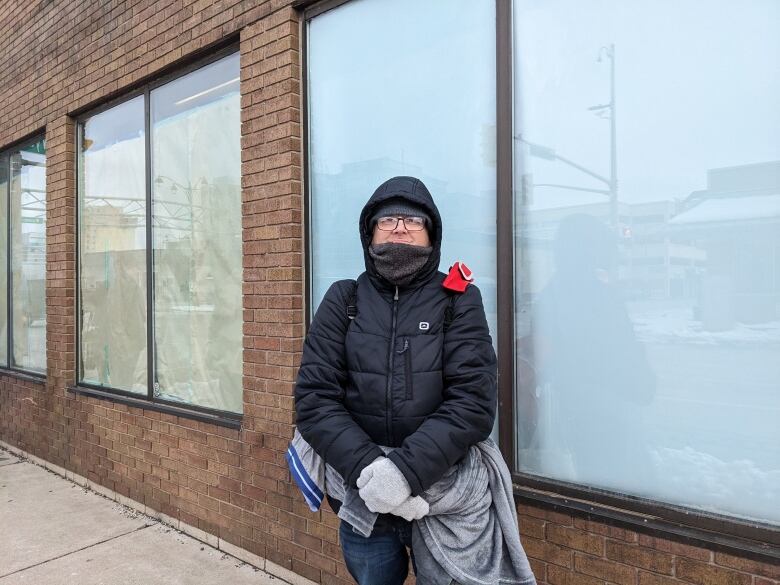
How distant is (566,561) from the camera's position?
246 cm

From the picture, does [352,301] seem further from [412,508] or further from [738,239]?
[738,239]

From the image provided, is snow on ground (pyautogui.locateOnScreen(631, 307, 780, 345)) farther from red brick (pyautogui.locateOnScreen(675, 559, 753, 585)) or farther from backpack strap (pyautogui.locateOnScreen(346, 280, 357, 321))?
backpack strap (pyautogui.locateOnScreen(346, 280, 357, 321))

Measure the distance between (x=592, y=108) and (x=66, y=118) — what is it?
458cm

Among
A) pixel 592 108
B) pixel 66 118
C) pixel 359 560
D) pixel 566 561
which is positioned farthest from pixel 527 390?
pixel 66 118

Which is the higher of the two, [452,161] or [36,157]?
[36,157]

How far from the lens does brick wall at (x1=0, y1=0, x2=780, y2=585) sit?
8.07ft

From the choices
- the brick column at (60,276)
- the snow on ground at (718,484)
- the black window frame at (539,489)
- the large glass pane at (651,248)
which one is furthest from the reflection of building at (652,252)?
the brick column at (60,276)

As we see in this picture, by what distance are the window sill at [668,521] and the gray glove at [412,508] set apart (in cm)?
91

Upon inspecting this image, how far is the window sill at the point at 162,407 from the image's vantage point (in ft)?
12.3

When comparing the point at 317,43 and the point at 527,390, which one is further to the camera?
the point at 317,43

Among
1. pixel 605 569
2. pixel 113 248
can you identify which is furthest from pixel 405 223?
pixel 113 248

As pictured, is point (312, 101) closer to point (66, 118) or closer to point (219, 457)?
point (219, 457)

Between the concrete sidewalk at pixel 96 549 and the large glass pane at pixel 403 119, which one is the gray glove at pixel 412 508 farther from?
the concrete sidewalk at pixel 96 549

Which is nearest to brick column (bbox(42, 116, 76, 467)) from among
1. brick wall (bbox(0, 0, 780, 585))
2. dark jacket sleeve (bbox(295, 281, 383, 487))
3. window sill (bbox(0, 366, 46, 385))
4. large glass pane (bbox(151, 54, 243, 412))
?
brick wall (bbox(0, 0, 780, 585))
